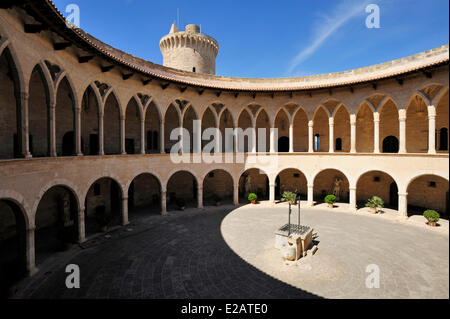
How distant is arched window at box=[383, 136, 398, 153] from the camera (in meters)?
19.7

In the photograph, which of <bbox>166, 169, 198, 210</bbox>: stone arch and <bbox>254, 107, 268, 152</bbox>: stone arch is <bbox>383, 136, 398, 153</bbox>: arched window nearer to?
<bbox>254, 107, 268, 152</bbox>: stone arch

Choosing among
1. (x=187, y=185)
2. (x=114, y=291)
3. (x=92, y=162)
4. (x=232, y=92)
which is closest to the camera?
(x=114, y=291)

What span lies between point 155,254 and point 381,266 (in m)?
10.3

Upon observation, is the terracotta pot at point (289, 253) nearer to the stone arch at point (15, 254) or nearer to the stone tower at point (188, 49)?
the stone arch at point (15, 254)

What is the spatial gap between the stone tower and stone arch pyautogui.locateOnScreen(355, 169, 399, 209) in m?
23.1

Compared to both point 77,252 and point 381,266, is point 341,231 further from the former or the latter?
point 77,252

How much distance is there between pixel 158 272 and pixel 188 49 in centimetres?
2743

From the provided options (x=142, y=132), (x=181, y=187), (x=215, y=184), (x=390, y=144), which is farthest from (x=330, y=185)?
(x=142, y=132)

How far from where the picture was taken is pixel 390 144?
20.0m

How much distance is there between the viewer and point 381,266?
998 centimetres

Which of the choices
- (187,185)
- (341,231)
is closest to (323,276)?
(341,231)

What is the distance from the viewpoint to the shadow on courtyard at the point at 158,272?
8750 mm

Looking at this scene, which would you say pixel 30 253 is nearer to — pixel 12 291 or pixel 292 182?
pixel 12 291

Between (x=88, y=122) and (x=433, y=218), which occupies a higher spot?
(x=88, y=122)
